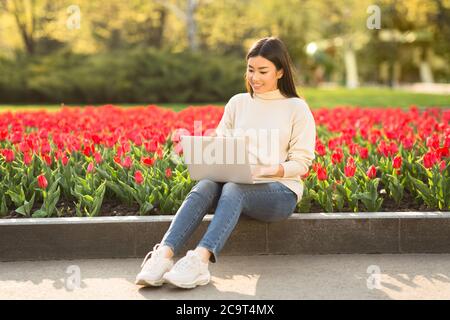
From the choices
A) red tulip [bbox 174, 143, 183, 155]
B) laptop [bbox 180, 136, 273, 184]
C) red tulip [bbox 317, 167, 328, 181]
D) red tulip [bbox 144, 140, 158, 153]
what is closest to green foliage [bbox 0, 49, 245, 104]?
red tulip [bbox 174, 143, 183, 155]

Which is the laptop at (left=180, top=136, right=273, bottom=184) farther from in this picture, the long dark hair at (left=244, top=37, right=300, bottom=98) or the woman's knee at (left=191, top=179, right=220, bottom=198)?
the long dark hair at (left=244, top=37, right=300, bottom=98)

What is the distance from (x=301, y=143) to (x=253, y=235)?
0.66 meters

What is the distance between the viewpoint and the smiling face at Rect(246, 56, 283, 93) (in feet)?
15.6

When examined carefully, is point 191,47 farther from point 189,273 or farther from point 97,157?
point 189,273

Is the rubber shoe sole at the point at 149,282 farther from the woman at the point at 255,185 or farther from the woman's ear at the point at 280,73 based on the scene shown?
the woman's ear at the point at 280,73

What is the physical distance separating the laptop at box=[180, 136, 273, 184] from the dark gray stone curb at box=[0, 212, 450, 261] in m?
0.35

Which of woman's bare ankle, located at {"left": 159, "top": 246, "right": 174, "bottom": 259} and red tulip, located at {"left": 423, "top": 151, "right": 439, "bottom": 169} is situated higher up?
red tulip, located at {"left": 423, "top": 151, "right": 439, "bottom": 169}

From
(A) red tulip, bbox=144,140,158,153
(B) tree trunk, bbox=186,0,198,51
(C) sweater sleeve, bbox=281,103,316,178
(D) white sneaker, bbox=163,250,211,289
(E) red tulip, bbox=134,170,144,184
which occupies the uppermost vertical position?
A: (B) tree trunk, bbox=186,0,198,51

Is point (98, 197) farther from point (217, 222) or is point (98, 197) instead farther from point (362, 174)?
point (362, 174)

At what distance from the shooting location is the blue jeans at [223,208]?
431 cm

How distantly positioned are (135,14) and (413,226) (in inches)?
898

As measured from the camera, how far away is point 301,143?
15.8ft

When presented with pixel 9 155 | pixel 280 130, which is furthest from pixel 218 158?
pixel 9 155

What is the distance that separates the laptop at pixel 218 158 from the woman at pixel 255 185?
6cm
